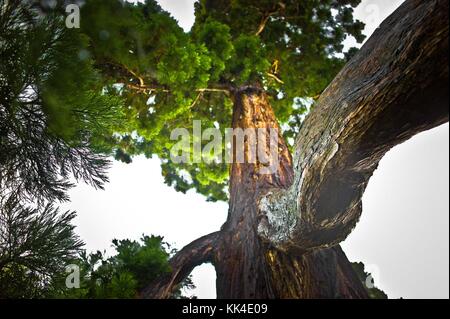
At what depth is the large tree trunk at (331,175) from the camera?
1.28 meters

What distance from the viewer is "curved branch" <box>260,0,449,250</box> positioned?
4.02ft

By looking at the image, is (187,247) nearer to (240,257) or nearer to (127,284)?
(240,257)

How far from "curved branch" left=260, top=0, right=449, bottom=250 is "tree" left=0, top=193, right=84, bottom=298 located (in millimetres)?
1596

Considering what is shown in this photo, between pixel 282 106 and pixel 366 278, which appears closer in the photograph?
pixel 366 278

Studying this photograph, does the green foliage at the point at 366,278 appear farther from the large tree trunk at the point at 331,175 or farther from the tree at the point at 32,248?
the tree at the point at 32,248

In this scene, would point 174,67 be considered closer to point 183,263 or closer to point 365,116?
point 183,263

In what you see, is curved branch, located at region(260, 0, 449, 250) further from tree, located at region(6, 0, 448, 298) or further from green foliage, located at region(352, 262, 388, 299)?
green foliage, located at region(352, 262, 388, 299)

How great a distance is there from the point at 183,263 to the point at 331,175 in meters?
2.13

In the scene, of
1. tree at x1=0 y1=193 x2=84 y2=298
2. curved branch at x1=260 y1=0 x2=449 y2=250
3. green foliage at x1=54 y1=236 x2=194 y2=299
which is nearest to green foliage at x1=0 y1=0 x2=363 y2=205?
tree at x1=0 y1=193 x2=84 y2=298

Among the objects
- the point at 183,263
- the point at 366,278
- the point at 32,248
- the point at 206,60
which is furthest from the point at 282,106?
the point at 32,248

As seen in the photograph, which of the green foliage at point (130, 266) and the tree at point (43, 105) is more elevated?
the tree at point (43, 105)

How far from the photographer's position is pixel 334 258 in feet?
10.5

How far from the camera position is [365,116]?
151 centimetres

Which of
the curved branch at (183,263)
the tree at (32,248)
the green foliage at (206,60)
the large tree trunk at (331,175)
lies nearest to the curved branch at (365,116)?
the large tree trunk at (331,175)
